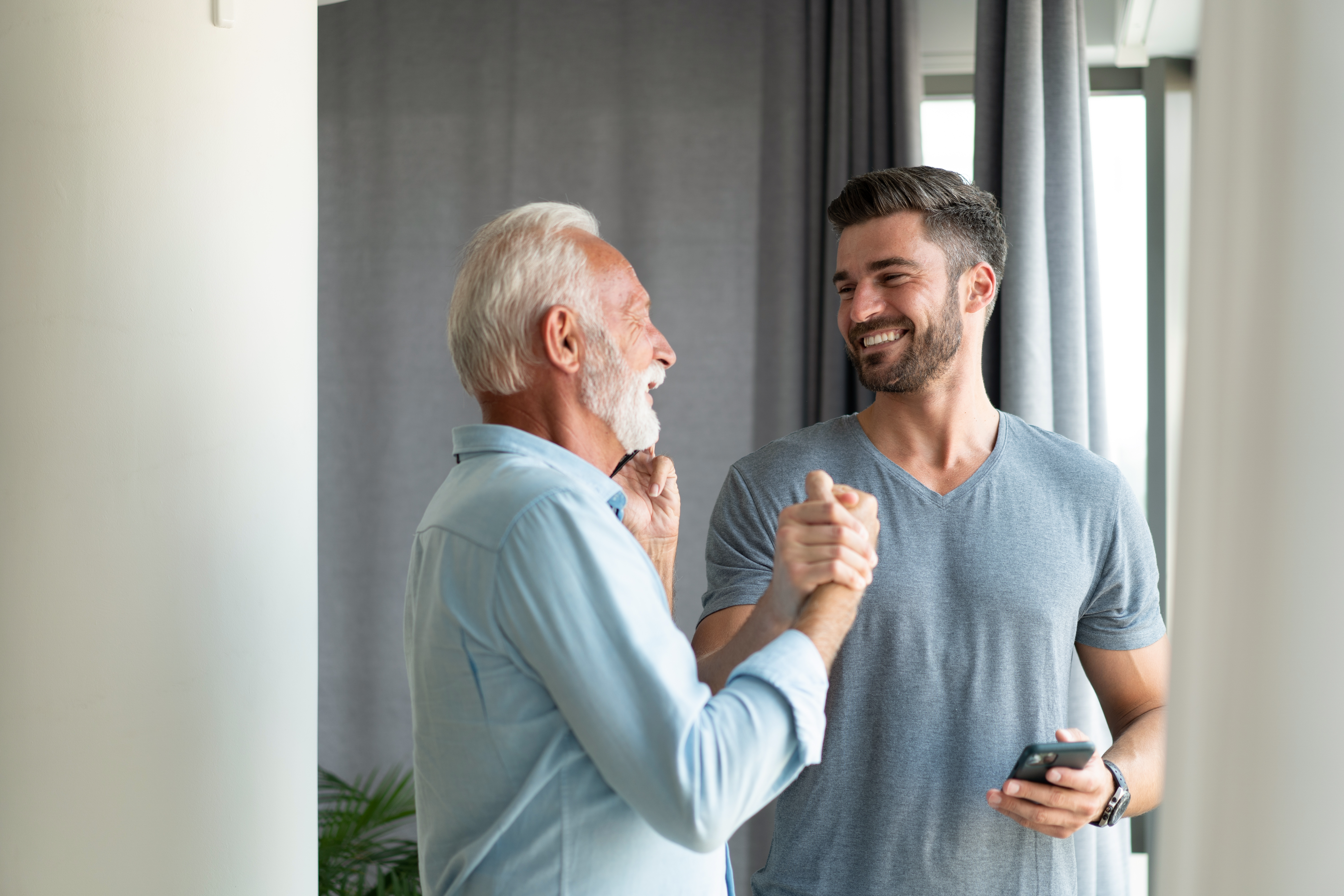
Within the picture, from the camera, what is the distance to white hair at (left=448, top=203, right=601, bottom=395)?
43.9 inches

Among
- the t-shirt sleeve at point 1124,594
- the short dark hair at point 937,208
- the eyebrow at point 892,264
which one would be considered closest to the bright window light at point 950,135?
the short dark hair at point 937,208

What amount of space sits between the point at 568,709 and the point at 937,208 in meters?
1.12

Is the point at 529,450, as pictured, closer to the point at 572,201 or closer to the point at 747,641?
the point at 747,641

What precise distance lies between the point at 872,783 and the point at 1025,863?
239 millimetres

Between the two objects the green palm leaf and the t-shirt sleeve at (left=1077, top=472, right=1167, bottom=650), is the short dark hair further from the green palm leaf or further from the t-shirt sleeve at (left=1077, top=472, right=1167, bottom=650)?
the green palm leaf

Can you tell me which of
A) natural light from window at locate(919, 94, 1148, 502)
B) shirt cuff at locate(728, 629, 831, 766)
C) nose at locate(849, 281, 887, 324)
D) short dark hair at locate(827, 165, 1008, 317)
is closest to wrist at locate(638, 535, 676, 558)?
nose at locate(849, 281, 887, 324)

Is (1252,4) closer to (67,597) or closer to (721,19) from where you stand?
(67,597)

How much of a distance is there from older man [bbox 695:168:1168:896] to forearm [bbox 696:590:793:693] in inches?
0.4

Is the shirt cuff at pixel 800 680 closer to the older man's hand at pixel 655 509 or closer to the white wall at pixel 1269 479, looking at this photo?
the white wall at pixel 1269 479

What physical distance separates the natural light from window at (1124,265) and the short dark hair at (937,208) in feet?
3.86

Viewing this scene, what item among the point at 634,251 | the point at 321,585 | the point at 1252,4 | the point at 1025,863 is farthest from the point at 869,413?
the point at 321,585

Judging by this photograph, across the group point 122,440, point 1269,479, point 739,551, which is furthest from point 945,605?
point 122,440

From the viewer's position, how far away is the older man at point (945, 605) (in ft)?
4.71

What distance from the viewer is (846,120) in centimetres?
267
